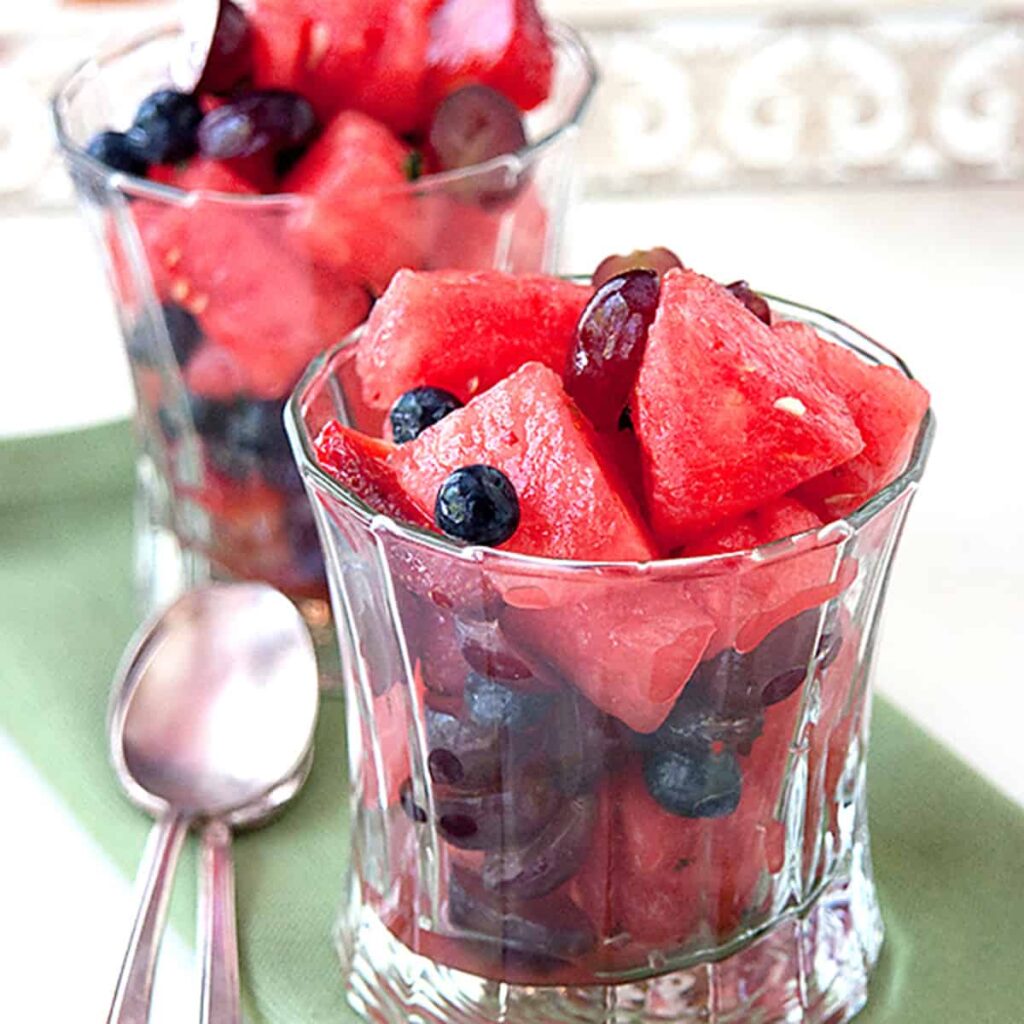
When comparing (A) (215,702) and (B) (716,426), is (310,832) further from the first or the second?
(B) (716,426)

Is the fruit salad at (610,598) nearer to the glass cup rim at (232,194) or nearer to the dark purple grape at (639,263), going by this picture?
the dark purple grape at (639,263)

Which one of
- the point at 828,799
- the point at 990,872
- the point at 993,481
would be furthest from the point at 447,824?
the point at 993,481

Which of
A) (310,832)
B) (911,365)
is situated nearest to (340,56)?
(310,832)

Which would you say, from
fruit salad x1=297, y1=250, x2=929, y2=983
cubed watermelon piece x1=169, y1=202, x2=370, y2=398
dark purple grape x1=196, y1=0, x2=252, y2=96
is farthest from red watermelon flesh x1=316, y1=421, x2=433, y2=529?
dark purple grape x1=196, y1=0, x2=252, y2=96

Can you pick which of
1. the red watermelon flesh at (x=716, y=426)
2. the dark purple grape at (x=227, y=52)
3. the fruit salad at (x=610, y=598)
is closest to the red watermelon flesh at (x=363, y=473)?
the fruit salad at (x=610, y=598)

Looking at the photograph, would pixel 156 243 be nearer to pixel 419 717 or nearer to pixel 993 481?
pixel 419 717

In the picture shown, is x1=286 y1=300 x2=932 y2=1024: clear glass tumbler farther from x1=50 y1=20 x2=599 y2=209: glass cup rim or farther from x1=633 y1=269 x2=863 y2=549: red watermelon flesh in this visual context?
x1=50 y1=20 x2=599 y2=209: glass cup rim
